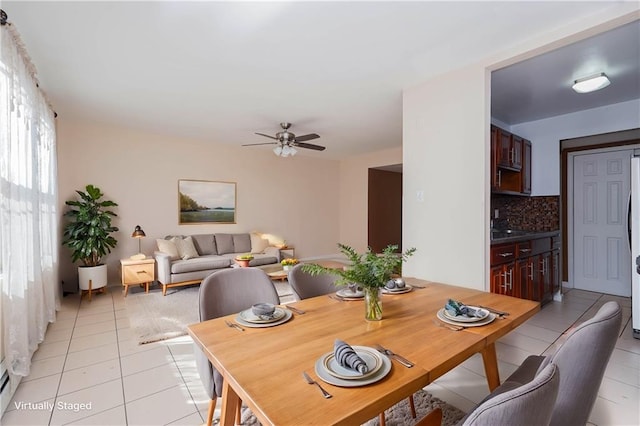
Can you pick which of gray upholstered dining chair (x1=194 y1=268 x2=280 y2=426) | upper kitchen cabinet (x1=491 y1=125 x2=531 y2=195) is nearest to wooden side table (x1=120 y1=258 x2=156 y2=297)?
gray upholstered dining chair (x1=194 y1=268 x2=280 y2=426)

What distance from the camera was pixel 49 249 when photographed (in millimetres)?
3301

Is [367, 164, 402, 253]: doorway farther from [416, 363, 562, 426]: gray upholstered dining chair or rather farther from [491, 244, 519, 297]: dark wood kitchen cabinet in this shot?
[416, 363, 562, 426]: gray upholstered dining chair

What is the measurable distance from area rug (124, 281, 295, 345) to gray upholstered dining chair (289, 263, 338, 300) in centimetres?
170

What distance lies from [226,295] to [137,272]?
343cm

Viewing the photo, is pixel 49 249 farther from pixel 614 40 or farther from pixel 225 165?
pixel 614 40

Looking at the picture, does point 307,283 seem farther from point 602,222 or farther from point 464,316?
point 602,222

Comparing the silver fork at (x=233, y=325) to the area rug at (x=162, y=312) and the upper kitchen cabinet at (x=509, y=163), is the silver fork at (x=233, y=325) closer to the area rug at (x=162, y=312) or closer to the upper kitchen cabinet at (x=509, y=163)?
the area rug at (x=162, y=312)

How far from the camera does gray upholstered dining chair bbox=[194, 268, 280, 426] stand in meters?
1.52

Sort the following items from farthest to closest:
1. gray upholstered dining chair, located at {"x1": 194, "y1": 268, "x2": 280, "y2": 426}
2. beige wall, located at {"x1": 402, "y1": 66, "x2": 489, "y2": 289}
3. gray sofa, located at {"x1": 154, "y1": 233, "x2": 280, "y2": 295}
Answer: gray sofa, located at {"x1": 154, "y1": 233, "x2": 280, "y2": 295} < beige wall, located at {"x1": 402, "y1": 66, "x2": 489, "y2": 289} < gray upholstered dining chair, located at {"x1": 194, "y1": 268, "x2": 280, "y2": 426}

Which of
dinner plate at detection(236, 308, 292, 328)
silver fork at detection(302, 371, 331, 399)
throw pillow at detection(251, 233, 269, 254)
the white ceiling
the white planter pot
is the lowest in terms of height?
the white planter pot

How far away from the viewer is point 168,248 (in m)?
4.81

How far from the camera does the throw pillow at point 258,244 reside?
5824 millimetres

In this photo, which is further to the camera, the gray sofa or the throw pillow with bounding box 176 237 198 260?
the throw pillow with bounding box 176 237 198 260

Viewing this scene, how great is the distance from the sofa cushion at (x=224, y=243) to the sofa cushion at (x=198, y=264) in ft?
2.05
